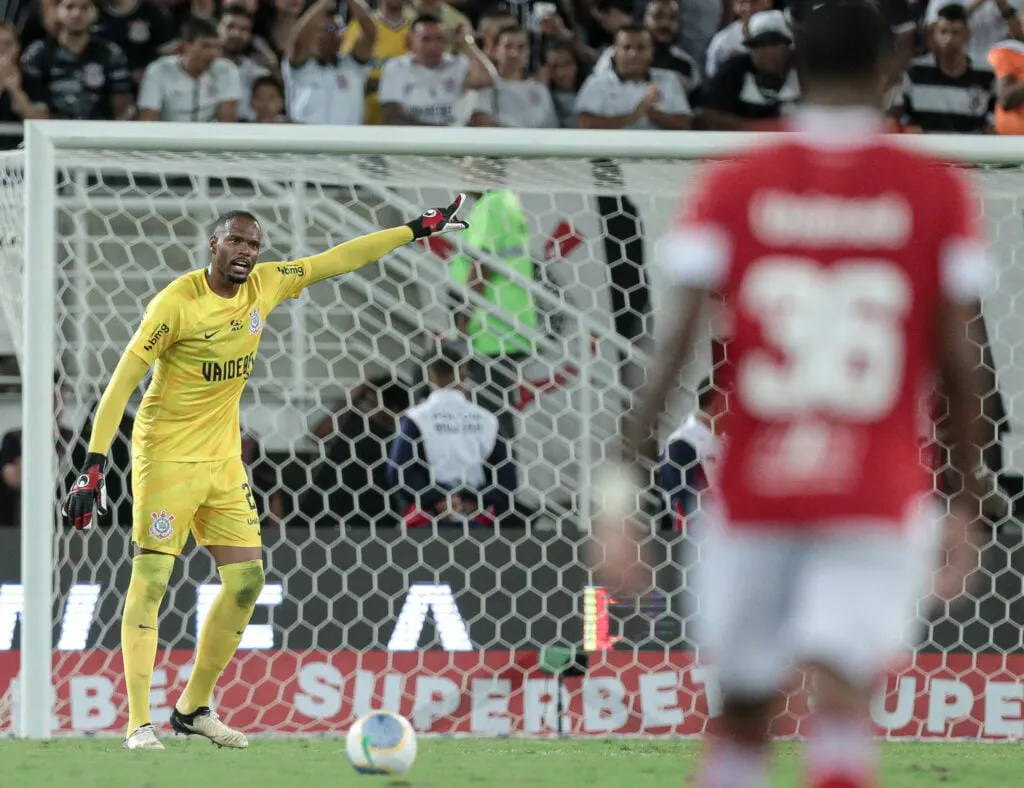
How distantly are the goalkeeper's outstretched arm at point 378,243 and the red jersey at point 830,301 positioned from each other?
3587 mm

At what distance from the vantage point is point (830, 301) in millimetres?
2797

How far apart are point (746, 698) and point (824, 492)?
353 mm

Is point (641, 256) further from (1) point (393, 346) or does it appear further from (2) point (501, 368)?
(1) point (393, 346)

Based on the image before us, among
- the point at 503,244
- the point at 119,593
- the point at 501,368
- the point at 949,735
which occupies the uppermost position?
the point at 503,244

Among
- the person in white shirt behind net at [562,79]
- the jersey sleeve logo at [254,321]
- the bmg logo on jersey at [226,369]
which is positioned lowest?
the bmg logo on jersey at [226,369]

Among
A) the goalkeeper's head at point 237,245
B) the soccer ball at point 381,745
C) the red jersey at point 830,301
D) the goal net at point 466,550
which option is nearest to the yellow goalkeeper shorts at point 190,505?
the goal net at point 466,550

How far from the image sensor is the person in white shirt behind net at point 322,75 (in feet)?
30.9

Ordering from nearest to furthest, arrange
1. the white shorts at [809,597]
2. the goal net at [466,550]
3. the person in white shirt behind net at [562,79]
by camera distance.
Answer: the white shorts at [809,597], the goal net at [466,550], the person in white shirt behind net at [562,79]

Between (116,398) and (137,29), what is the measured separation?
174 inches

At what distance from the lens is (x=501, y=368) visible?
7867 millimetres

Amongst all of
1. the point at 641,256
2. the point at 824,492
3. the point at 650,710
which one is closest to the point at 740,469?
the point at 824,492

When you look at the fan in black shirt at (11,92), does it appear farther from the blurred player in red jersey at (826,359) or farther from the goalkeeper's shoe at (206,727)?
the blurred player in red jersey at (826,359)

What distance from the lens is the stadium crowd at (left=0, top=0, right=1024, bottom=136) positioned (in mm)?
9289

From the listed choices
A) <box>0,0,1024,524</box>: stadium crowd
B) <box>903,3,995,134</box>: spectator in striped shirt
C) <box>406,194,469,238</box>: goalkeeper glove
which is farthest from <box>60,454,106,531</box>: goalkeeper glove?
<box>903,3,995,134</box>: spectator in striped shirt
